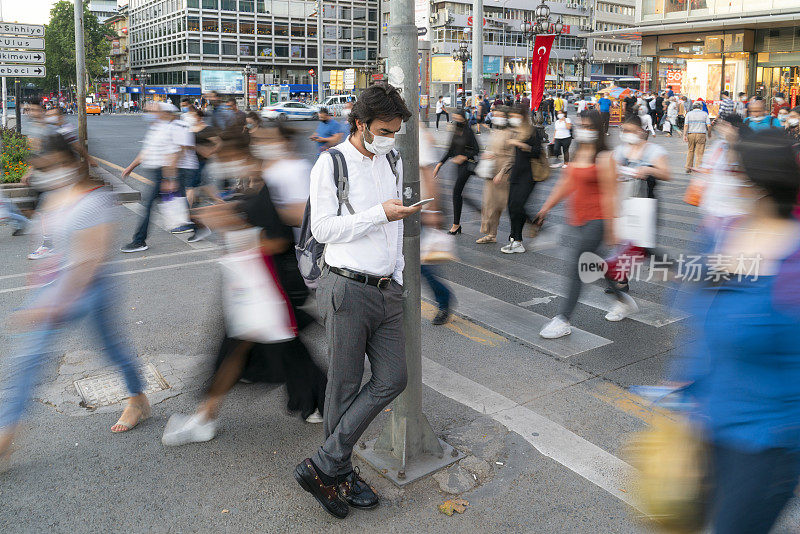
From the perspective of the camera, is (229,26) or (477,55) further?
(229,26)

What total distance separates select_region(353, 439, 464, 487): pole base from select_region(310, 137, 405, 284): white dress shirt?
3.69 feet

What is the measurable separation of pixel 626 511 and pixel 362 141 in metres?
2.15

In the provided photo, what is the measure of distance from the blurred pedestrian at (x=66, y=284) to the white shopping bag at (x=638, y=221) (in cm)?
398

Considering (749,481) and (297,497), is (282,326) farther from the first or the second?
(749,481)

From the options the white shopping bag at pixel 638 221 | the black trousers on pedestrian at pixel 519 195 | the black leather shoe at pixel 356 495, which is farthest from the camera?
the black trousers on pedestrian at pixel 519 195

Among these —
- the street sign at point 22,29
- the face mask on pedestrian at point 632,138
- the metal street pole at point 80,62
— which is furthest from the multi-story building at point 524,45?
the face mask on pedestrian at point 632,138

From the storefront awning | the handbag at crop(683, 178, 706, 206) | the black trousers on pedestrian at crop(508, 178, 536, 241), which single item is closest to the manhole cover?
the black trousers on pedestrian at crop(508, 178, 536, 241)

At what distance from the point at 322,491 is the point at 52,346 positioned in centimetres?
169

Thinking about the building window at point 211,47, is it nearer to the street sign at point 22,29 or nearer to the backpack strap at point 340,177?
the street sign at point 22,29

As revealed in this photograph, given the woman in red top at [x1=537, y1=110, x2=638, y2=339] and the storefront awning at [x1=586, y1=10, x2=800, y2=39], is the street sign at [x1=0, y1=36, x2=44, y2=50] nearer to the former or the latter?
the woman in red top at [x1=537, y1=110, x2=638, y2=339]

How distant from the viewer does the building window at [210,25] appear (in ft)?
299

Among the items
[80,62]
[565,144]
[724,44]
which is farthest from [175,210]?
[724,44]

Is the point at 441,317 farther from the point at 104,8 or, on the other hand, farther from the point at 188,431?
the point at 104,8

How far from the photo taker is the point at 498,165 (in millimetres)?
8727
